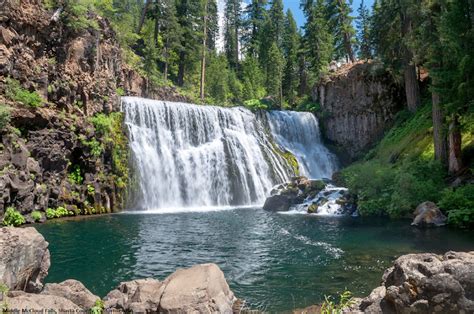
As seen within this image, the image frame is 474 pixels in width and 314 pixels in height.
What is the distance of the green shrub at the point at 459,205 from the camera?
50.4 feet

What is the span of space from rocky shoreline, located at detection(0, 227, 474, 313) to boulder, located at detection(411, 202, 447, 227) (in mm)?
10945

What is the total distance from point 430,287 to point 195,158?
957 inches

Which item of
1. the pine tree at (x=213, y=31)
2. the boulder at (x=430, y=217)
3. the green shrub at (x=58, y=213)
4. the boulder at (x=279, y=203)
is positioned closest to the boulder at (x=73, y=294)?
the green shrub at (x=58, y=213)

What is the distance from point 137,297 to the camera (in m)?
6.81

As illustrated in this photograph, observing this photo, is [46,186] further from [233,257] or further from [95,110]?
[233,257]

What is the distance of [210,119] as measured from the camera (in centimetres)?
3153

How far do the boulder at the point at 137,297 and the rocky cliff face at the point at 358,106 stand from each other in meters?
31.1

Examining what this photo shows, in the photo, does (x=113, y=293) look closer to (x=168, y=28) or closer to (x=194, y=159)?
(x=194, y=159)

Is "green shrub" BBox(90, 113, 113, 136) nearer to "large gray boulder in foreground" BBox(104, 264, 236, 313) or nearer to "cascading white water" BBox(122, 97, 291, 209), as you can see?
"cascading white water" BBox(122, 97, 291, 209)

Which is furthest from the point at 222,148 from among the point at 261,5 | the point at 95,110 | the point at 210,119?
the point at 261,5

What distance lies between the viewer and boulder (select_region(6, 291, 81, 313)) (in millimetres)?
4984

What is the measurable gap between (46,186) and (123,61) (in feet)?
56.0

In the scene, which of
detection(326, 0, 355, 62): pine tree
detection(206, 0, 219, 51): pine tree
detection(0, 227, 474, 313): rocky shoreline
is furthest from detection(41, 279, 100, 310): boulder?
detection(206, 0, 219, 51): pine tree

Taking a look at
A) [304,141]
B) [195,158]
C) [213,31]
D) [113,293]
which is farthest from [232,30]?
[113,293]
